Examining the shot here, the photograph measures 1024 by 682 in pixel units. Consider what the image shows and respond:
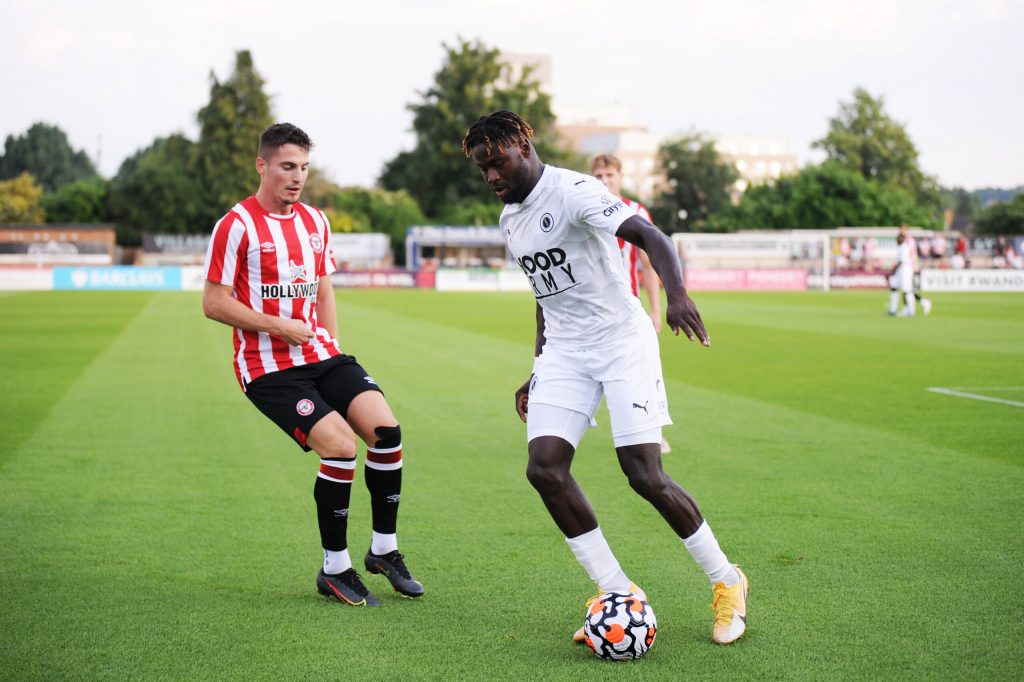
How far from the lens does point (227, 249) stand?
557 cm

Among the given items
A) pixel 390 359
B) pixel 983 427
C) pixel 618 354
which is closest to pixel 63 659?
pixel 618 354

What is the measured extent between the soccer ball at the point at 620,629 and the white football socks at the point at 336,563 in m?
1.38

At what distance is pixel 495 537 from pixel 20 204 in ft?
310

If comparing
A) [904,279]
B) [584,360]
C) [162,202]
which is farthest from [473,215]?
[584,360]

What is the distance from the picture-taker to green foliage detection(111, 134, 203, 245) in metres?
85.1

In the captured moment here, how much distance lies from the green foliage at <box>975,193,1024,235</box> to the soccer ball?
84.0 meters

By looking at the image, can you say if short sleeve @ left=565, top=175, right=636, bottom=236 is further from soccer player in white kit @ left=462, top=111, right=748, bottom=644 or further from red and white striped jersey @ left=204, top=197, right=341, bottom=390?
red and white striped jersey @ left=204, top=197, right=341, bottom=390

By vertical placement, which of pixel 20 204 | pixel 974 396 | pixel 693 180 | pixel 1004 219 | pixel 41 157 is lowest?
pixel 974 396

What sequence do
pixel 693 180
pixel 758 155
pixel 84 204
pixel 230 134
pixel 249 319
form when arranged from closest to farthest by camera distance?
1. pixel 249 319
2. pixel 230 134
3. pixel 84 204
4. pixel 693 180
5. pixel 758 155

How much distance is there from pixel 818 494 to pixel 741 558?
74.7 inches

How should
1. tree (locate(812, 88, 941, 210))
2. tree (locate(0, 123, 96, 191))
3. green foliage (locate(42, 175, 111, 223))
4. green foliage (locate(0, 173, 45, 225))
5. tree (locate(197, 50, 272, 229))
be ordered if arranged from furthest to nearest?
1. tree (locate(0, 123, 96, 191))
2. tree (locate(812, 88, 941, 210))
3. green foliage (locate(0, 173, 45, 225))
4. green foliage (locate(42, 175, 111, 223))
5. tree (locate(197, 50, 272, 229))

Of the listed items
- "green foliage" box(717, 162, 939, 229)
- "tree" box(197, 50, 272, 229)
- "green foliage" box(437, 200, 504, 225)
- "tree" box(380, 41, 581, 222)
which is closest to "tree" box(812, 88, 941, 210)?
"green foliage" box(717, 162, 939, 229)

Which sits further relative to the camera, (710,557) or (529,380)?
(529,380)

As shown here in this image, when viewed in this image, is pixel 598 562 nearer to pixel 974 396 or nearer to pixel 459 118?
pixel 974 396
